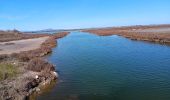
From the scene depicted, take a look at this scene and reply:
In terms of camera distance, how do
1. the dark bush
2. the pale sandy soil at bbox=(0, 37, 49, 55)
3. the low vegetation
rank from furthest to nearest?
the pale sandy soil at bbox=(0, 37, 49, 55)
the dark bush
the low vegetation

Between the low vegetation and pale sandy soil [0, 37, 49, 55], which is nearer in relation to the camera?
the low vegetation

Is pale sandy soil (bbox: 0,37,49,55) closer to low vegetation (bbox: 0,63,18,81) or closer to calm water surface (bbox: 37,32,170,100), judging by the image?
low vegetation (bbox: 0,63,18,81)

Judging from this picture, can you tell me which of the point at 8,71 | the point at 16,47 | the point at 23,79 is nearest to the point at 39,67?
the point at 8,71

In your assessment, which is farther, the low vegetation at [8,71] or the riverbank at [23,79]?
the low vegetation at [8,71]

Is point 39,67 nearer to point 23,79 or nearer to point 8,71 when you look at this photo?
point 8,71

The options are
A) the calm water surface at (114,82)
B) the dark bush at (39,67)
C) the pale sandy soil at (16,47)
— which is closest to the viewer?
the calm water surface at (114,82)

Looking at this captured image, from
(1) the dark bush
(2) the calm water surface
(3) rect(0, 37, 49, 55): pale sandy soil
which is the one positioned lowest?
(3) rect(0, 37, 49, 55): pale sandy soil

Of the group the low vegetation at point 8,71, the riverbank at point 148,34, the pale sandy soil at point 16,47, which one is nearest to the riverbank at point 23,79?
the low vegetation at point 8,71

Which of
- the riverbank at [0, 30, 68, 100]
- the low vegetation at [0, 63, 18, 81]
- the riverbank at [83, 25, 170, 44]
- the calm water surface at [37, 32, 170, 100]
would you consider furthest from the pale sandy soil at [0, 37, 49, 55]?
the riverbank at [83, 25, 170, 44]

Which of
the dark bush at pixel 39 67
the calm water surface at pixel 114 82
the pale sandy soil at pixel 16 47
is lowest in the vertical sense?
the pale sandy soil at pixel 16 47

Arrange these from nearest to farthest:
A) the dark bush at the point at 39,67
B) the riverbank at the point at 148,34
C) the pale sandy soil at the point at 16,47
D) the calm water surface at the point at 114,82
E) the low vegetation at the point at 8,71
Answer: the calm water surface at the point at 114,82 < the low vegetation at the point at 8,71 < the dark bush at the point at 39,67 < the pale sandy soil at the point at 16,47 < the riverbank at the point at 148,34

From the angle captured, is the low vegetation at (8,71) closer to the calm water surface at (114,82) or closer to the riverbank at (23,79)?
the riverbank at (23,79)
